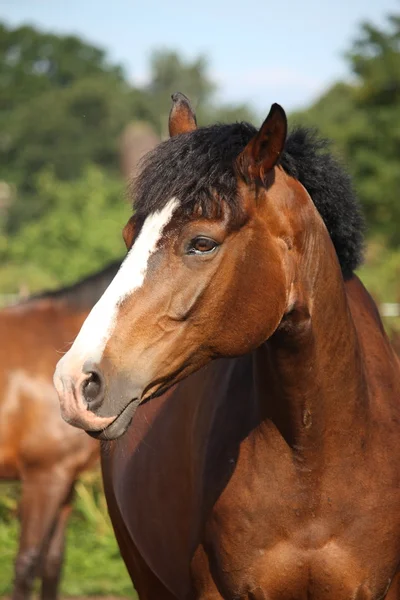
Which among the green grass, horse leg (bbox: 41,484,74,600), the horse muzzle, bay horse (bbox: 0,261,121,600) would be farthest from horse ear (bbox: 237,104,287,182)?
the green grass

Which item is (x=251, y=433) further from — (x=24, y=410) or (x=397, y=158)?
(x=397, y=158)

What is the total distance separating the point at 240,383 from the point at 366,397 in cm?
43

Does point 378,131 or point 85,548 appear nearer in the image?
point 85,548

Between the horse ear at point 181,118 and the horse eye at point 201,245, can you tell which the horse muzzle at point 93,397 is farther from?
the horse ear at point 181,118

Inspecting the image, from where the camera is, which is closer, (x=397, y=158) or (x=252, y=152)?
(x=252, y=152)

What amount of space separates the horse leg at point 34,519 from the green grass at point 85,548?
71cm

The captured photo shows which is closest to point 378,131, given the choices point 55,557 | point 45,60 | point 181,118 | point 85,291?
point 85,291

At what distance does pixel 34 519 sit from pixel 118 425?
4.53 meters

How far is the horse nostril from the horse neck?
2.09 feet

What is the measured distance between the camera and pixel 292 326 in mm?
2754

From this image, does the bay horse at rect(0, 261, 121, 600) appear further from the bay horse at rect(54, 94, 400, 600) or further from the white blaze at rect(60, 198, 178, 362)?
the white blaze at rect(60, 198, 178, 362)

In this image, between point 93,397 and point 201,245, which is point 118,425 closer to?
point 93,397

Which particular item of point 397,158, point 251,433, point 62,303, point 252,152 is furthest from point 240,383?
point 397,158

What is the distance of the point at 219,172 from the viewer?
8.54ft
